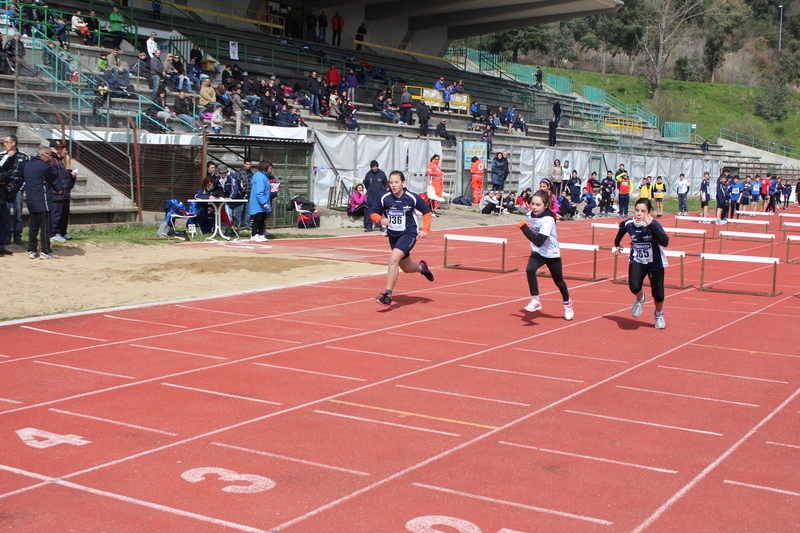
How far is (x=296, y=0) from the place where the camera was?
44.1m

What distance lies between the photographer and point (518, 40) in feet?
254

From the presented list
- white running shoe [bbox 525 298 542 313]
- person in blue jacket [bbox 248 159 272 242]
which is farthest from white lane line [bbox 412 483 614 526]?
person in blue jacket [bbox 248 159 272 242]

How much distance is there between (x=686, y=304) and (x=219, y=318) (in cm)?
723

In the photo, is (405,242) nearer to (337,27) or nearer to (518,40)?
(337,27)

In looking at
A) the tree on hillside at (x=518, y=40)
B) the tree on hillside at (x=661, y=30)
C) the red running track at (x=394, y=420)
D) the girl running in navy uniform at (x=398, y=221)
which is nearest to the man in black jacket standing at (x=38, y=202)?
the red running track at (x=394, y=420)

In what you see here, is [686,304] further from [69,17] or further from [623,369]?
[69,17]

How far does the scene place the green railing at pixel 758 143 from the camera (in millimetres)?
69425

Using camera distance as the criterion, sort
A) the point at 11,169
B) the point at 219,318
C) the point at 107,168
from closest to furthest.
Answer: the point at 219,318 → the point at 11,169 → the point at 107,168

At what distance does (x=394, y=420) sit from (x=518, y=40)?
7559 cm

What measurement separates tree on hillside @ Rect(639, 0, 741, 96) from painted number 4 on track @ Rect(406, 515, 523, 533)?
7901cm

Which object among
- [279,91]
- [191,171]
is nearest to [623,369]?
[191,171]

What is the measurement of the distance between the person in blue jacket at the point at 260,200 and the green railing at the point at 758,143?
59203 mm

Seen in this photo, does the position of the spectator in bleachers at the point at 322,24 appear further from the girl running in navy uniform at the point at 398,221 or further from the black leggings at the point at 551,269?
the black leggings at the point at 551,269

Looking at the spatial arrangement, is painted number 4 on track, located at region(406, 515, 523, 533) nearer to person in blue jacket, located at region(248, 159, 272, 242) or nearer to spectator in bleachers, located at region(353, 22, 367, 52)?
person in blue jacket, located at region(248, 159, 272, 242)
